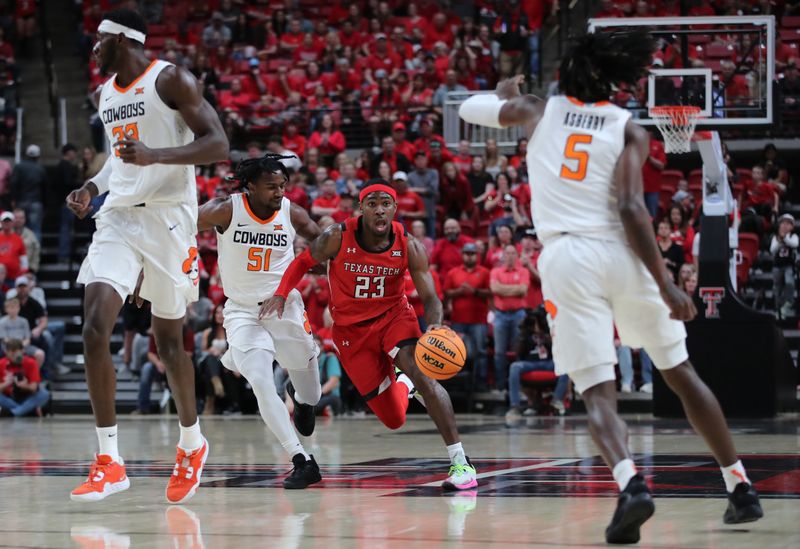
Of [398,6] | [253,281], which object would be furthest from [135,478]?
[398,6]

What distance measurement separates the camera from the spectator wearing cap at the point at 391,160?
704 inches

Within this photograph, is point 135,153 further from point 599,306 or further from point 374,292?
point 599,306

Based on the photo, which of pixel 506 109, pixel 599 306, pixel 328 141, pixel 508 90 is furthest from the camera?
pixel 328 141

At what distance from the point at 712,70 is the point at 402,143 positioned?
611 cm

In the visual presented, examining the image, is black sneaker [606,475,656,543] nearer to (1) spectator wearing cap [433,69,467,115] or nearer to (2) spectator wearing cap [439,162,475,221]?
(2) spectator wearing cap [439,162,475,221]

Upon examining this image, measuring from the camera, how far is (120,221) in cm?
672

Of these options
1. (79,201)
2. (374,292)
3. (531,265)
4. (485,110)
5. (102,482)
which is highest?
(485,110)

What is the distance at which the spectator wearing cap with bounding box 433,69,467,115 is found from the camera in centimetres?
1978

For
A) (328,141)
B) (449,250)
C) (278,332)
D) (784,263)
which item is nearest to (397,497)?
(278,332)

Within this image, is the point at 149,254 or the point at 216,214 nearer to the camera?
the point at 149,254

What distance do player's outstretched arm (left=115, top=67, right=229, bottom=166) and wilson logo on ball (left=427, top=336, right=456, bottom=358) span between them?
1.65 metres

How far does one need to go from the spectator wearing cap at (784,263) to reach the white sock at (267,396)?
9.74m

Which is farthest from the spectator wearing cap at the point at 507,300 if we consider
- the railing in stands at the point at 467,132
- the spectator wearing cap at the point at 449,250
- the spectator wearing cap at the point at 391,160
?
the railing in stands at the point at 467,132

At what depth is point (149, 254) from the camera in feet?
22.1
